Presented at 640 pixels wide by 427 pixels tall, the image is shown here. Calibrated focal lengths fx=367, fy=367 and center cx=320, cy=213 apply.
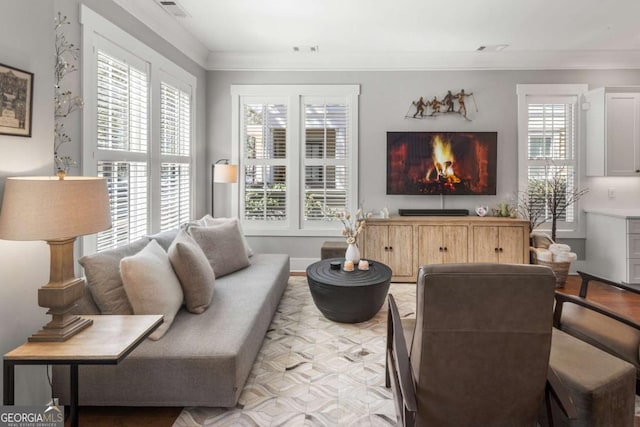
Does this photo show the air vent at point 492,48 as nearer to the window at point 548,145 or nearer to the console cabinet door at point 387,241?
the window at point 548,145

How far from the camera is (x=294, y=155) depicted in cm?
500

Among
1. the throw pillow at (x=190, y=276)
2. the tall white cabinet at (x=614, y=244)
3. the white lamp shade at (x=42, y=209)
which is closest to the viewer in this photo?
the white lamp shade at (x=42, y=209)

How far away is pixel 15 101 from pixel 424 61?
447 cm

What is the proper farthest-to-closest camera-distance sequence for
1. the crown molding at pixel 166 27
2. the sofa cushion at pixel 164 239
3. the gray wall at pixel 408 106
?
the gray wall at pixel 408 106, the crown molding at pixel 166 27, the sofa cushion at pixel 164 239

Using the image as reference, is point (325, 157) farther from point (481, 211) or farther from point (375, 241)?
point (481, 211)

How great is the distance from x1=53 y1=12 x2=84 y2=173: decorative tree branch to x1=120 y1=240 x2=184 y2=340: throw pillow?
819 mm

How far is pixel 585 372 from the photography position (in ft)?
5.65

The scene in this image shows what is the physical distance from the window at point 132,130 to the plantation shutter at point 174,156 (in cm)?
1

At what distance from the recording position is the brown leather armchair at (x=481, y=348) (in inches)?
53.3

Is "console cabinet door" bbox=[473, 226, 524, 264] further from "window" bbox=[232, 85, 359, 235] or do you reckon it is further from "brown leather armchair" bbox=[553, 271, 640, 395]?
"brown leather armchair" bbox=[553, 271, 640, 395]

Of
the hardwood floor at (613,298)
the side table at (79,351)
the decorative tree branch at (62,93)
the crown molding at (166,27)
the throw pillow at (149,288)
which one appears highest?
the crown molding at (166,27)

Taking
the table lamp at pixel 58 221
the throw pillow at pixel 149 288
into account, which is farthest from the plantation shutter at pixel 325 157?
the table lamp at pixel 58 221

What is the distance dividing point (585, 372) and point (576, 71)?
15.1 feet

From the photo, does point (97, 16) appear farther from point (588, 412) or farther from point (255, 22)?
point (588, 412)
